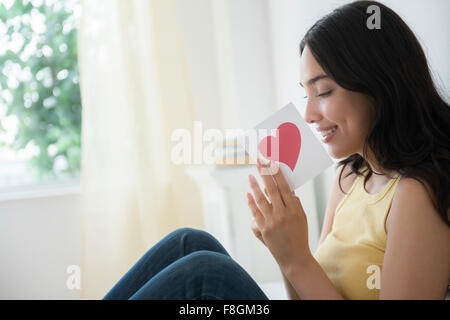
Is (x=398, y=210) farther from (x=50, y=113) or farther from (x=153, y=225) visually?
(x=50, y=113)

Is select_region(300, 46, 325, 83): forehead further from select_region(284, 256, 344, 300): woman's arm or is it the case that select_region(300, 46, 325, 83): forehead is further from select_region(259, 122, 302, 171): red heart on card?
select_region(284, 256, 344, 300): woman's arm

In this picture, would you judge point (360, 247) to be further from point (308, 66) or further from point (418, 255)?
point (308, 66)

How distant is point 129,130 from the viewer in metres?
2.23

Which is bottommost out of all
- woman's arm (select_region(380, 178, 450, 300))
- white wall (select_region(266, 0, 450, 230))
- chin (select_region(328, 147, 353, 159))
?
woman's arm (select_region(380, 178, 450, 300))

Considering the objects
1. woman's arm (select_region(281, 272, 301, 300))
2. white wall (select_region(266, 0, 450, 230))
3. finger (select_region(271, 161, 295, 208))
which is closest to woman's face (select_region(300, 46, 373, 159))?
finger (select_region(271, 161, 295, 208))

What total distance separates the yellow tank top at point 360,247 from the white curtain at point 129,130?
126 centimetres

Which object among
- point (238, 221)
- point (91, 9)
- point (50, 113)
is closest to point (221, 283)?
point (238, 221)

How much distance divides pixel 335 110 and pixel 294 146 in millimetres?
126

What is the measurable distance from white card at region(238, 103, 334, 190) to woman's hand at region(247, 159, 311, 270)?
0.11 feet

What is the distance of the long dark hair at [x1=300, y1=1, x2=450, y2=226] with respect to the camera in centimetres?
92

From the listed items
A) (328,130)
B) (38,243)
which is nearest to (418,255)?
(328,130)

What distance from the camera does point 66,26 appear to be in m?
→ 2.51

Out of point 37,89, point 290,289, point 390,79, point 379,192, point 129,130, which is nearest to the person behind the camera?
point 390,79
